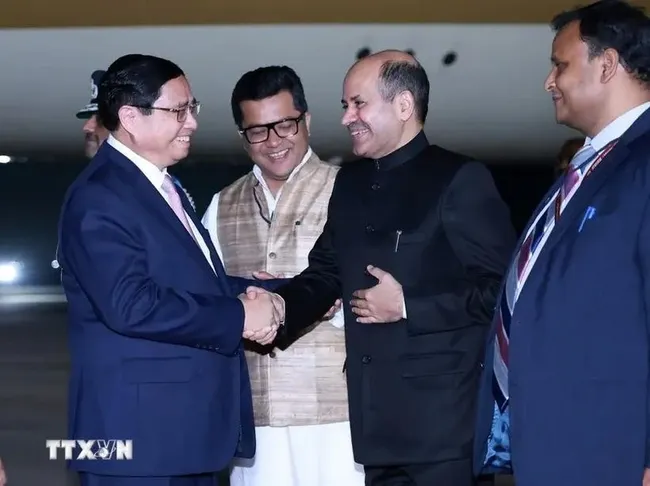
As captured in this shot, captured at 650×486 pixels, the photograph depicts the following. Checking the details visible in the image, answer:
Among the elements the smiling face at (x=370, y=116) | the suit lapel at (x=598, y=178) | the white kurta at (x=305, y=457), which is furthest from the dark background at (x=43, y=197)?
the suit lapel at (x=598, y=178)

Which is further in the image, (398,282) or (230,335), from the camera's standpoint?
(398,282)

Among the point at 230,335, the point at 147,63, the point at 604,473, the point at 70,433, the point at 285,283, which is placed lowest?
the point at 604,473

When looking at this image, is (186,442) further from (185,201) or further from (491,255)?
(491,255)

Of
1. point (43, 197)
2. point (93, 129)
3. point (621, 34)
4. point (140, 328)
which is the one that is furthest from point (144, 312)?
point (43, 197)

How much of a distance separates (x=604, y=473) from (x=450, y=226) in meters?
0.62

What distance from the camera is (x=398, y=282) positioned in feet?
7.52

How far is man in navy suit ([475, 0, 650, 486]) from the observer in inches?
71.7

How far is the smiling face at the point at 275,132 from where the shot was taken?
2.68 meters

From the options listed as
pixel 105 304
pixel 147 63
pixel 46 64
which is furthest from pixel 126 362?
pixel 46 64

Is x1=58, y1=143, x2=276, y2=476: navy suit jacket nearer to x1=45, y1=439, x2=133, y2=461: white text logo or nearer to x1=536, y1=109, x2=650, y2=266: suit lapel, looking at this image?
x1=45, y1=439, x2=133, y2=461: white text logo

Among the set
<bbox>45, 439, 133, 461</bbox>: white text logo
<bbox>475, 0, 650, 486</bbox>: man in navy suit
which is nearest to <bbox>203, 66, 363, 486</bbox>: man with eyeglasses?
<bbox>45, 439, 133, 461</bbox>: white text logo

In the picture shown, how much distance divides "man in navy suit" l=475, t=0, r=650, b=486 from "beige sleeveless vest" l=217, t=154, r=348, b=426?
744mm

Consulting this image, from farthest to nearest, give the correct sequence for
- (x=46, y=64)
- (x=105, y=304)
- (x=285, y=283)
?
(x=46, y=64) → (x=285, y=283) → (x=105, y=304)

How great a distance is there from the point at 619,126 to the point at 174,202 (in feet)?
2.87
